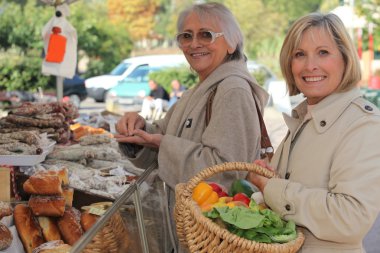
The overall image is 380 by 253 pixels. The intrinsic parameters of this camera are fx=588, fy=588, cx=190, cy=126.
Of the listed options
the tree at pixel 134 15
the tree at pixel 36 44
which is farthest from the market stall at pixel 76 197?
the tree at pixel 134 15

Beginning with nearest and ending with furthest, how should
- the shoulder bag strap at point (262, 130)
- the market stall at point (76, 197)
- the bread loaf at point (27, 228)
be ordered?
the market stall at point (76, 197) → the bread loaf at point (27, 228) → the shoulder bag strap at point (262, 130)

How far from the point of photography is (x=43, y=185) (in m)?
2.97

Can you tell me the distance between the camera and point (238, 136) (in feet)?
9.41

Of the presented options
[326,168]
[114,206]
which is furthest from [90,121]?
[326,168]

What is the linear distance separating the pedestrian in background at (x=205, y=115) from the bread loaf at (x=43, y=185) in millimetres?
472

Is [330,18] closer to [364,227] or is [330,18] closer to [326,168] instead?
[326,168]

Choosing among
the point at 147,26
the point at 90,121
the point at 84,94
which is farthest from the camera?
the point at 147,26

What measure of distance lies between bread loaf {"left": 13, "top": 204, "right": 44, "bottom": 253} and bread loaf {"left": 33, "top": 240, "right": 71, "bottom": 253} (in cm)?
8

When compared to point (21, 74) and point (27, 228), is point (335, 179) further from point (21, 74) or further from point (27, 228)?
point (21, 74)

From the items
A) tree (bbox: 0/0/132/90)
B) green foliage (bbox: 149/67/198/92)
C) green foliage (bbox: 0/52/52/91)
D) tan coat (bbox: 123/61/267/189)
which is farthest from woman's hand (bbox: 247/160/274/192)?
green foliage (bbox: 0/52/52/91)

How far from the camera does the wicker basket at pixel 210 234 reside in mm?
1854

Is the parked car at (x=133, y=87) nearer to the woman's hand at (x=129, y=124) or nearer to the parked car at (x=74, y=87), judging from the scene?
the parked car at (x=74, y=87)

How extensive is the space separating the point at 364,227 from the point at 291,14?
119ft

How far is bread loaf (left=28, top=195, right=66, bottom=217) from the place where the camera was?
2859 mm
